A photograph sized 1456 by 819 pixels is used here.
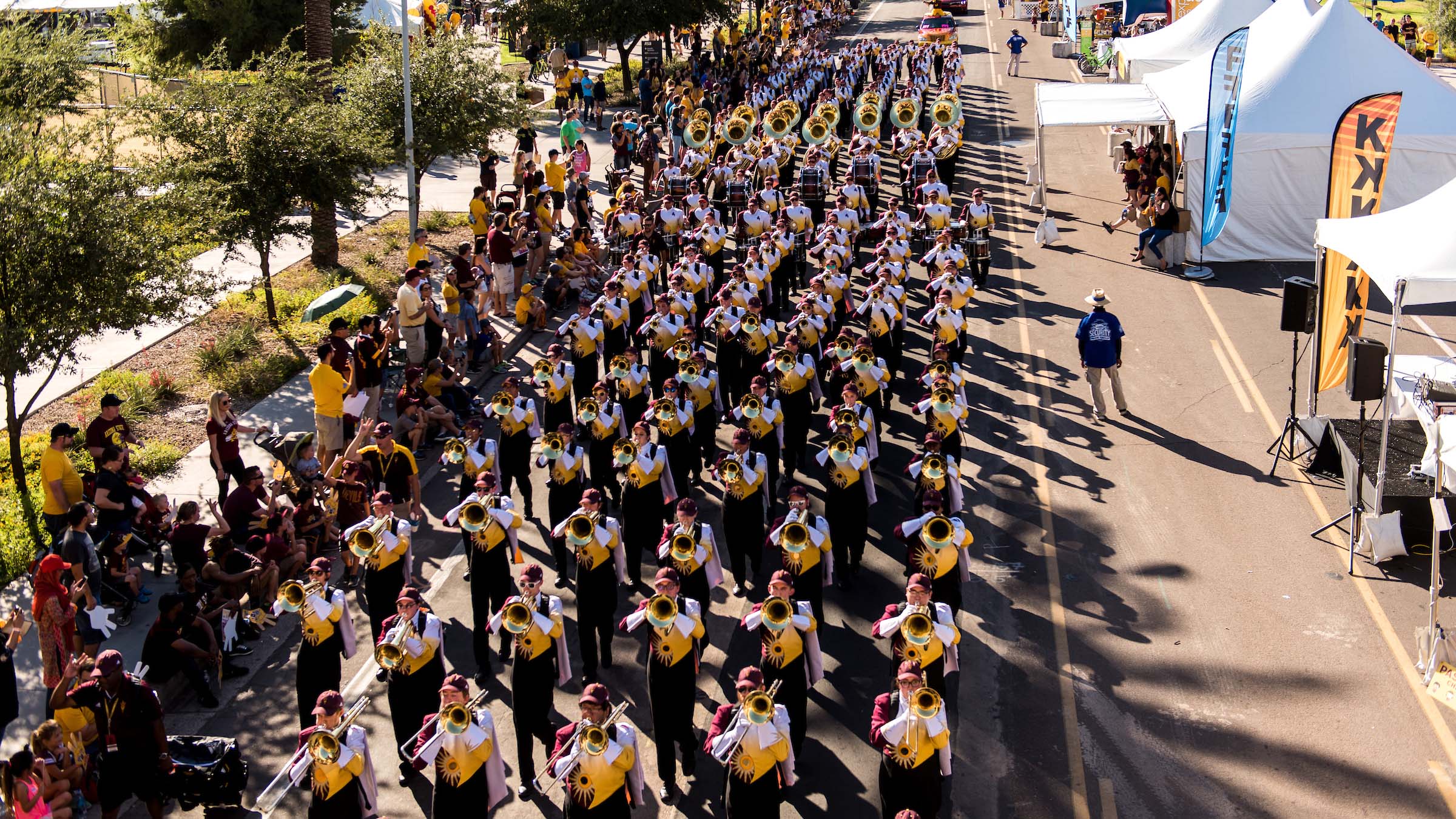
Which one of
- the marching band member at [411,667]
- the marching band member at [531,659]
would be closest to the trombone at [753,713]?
the marching band member at [531,659]

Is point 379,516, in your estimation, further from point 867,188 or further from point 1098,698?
point 867,188

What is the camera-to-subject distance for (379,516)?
1010cm

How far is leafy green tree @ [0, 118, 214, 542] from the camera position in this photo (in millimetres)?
12047

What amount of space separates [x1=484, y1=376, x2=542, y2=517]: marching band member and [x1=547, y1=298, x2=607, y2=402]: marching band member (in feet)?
6.03

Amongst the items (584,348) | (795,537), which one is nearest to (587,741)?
(795,537)

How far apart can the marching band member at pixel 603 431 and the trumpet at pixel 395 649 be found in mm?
3726

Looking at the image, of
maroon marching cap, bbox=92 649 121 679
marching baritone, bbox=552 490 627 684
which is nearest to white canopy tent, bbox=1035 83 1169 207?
marching baritone, bbox=552 490 627 684

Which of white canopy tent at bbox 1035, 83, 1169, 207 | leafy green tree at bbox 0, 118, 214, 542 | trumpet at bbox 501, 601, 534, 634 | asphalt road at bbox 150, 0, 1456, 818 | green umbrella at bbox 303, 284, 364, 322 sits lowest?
asphalt road at bbox 150, 0, 1456, 818

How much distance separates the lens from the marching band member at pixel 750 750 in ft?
25.4

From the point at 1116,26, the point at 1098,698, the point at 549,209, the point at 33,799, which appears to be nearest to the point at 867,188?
the point at 549,209

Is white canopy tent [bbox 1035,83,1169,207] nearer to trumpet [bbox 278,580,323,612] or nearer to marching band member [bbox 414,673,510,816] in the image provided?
trumpet [bbox 278,580,323,612]

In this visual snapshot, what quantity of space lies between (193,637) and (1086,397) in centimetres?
1054

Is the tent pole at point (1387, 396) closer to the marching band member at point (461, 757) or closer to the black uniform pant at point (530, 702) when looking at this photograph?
the black uniform pant at point (530, 702)

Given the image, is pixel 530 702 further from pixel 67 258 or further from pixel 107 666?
pixel 67 258
